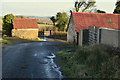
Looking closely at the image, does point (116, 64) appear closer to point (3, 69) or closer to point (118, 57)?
point (118, 57)

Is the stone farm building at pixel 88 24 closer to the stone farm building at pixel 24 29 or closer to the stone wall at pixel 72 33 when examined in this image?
the stone wall at pixel 72 33

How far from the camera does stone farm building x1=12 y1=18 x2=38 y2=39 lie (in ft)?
144

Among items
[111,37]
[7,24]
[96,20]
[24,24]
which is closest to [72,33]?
[96,20]

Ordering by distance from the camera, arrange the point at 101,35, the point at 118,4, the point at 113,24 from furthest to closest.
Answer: the point at 118,4, the point at 113,24, the point at 101,35

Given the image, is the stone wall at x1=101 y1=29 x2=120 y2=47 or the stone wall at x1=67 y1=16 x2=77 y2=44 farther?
the stone wall at x1=67 y1=16 x2=77 y2=44

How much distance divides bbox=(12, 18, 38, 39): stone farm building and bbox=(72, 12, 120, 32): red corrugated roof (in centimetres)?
2232

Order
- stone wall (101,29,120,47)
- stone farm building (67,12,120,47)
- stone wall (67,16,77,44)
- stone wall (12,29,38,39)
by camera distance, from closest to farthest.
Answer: stone wall (101,29,120,47)
stone farm building (67,12,120,47)
stone wall (67,16,77,44)
stone wall (12,29,38,39)

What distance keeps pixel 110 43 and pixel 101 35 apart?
1803 millimetres

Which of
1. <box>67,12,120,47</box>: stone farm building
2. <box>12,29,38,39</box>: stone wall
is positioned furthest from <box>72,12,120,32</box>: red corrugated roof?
<box>12,29,38,39</box>: stone wall

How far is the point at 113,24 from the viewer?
2375cm

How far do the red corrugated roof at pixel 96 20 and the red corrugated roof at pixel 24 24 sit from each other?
73.8ft

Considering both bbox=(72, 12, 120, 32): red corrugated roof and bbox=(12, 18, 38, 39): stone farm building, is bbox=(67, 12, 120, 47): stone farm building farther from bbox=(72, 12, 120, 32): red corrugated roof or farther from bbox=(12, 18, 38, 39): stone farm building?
bbox=(12, 18, 38, 39): stone farm building

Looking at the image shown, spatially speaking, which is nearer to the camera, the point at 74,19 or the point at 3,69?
the point at 3,69

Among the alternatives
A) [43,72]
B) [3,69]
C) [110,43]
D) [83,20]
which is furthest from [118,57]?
[83,20]
